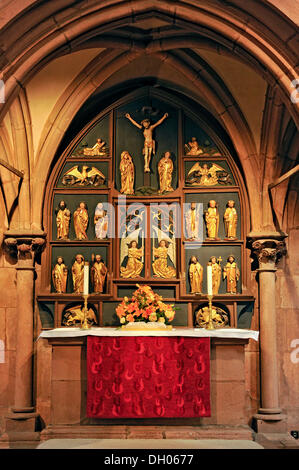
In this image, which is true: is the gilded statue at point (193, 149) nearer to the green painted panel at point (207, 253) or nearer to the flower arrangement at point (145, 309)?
the green painted panel at point (207, 253)

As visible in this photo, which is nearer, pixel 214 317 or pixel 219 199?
pixel 214 317

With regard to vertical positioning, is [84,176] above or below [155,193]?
above

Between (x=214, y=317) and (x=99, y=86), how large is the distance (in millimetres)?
4295

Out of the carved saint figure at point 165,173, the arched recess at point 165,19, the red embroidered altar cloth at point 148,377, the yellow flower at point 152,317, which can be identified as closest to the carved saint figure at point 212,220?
the carved saint figure at point 165,173

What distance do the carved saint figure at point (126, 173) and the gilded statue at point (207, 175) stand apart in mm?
970

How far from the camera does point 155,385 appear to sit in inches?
307

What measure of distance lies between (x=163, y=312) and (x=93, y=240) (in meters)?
1.95

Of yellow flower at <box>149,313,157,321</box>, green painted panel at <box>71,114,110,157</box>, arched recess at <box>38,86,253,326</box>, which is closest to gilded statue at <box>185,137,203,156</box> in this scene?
arched recess at <box>38,86,253,326</box>

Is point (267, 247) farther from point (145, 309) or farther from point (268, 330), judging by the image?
point (145, 309)

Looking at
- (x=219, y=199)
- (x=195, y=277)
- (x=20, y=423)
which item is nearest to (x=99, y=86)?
(x=219, y=199)

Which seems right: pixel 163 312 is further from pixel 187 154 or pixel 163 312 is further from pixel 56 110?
pixel 56 110

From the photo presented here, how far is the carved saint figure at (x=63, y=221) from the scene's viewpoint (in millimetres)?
9766

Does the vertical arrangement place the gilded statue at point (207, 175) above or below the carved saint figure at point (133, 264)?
above

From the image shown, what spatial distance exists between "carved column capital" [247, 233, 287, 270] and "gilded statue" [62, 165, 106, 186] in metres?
2.80
